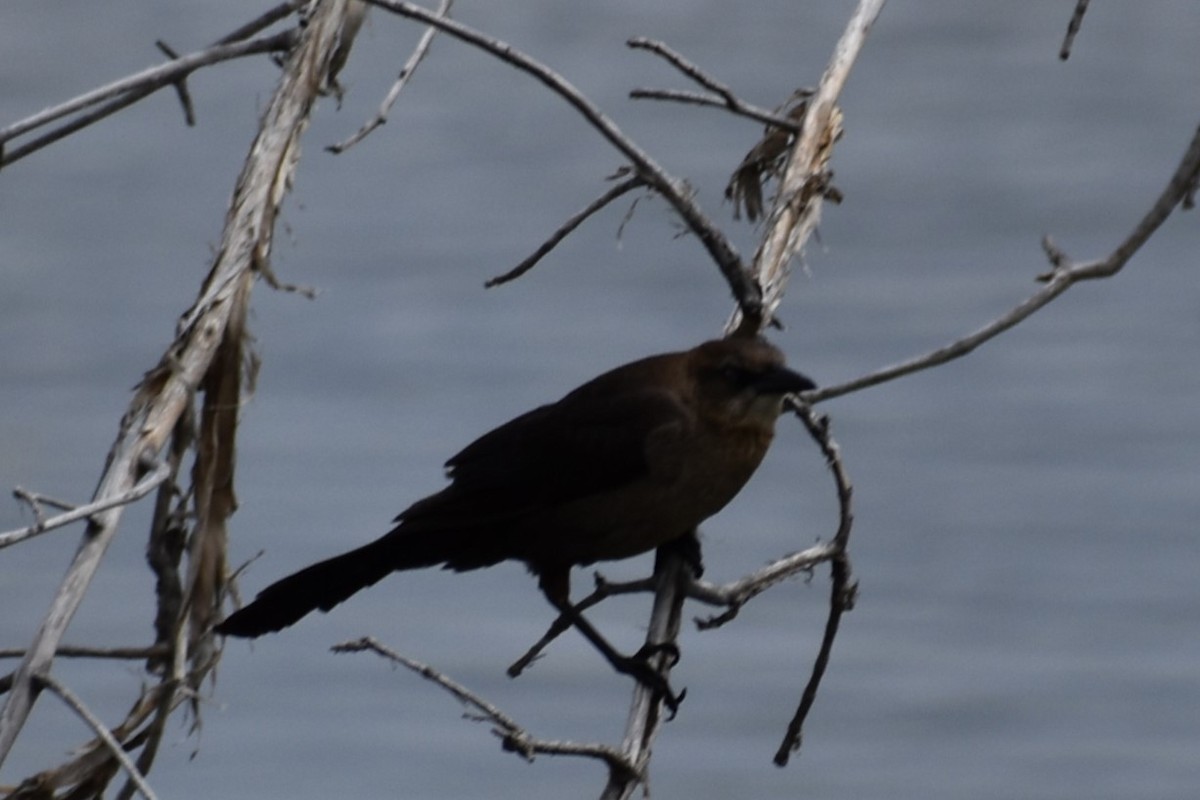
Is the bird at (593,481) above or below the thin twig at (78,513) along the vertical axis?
below

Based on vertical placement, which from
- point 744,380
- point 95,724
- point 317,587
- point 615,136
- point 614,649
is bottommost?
point 614,649

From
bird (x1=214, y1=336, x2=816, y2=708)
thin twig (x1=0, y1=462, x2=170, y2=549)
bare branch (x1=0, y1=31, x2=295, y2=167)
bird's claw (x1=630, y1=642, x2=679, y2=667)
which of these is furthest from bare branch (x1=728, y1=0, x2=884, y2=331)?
thin twig (x1=0, y1=462, x2=170, y2=549)

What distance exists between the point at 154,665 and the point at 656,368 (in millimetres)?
1507

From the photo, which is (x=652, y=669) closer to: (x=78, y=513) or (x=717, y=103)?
(x=717, y=103)

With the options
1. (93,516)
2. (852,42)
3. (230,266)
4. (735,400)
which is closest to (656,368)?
(735,400)

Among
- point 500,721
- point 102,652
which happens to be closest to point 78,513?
point 102,652

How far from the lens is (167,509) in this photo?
2.69 m

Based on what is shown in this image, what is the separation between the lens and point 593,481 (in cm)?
385

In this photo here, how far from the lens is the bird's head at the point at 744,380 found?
362cm

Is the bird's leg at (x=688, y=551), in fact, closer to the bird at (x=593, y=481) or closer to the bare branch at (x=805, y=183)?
the bird at (x=593, y=481)

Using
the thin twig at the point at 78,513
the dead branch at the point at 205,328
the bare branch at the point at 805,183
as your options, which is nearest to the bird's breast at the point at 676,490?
the bare branch at the point at 805,183

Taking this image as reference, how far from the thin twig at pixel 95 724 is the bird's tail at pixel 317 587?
123 cm

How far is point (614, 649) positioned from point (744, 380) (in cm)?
58

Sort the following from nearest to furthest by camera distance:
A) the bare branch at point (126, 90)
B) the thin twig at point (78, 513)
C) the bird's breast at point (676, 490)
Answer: the thin twig at point (78, 513), the bare branch at point (126, 90), the bird's breast at point (676, 490)
